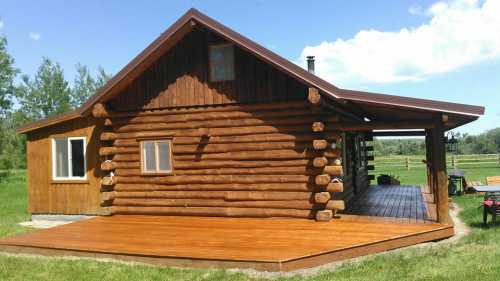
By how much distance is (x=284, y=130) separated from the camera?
1054 centimetres

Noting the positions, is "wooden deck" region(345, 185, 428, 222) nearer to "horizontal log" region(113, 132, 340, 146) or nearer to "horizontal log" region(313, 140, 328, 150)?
"horizontal log" region(313, 140, 328, 150)

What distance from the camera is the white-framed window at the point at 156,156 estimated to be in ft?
38.8

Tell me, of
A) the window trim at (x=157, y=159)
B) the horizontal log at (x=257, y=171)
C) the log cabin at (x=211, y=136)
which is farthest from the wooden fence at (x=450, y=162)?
the window trim at (x=157, y=159)

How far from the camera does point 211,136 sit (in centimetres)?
1126

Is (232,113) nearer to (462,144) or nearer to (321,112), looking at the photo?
(321,112)

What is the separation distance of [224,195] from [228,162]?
0.82 meters

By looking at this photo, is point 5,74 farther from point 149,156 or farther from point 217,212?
point 217,212

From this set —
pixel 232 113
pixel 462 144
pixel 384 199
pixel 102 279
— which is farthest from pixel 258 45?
pixel 462 144

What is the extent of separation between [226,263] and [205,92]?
5213 mm

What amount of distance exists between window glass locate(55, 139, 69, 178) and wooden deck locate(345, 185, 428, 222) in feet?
26.3

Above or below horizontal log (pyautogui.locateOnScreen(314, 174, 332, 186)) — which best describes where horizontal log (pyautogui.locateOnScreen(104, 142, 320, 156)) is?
above

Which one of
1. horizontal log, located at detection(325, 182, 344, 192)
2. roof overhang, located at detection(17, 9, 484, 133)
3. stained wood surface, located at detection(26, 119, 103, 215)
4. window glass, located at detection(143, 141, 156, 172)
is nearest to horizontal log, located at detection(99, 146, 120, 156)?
window glass, located at detection(143, 141, 156, 172)

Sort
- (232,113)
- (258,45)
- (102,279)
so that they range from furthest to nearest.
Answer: (232,113), (258,45), (102,279)

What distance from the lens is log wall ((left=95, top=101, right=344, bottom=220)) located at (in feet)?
33.6
